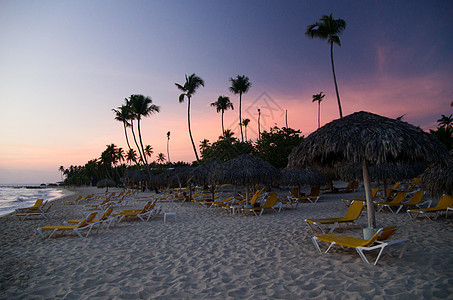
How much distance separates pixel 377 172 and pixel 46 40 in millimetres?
18496

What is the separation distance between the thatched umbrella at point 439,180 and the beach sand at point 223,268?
0.95 m

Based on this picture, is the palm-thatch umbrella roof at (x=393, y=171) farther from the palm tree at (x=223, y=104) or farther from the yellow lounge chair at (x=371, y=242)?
the palm tree at (x=223, y=104)

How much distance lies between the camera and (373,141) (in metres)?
4.51

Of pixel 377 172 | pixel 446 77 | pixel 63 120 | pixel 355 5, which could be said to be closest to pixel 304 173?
pixel 377 172

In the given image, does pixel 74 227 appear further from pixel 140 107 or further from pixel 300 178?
pixel 140 107

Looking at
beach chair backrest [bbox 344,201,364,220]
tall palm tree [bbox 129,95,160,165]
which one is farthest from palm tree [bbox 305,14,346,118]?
tall palm tree [bbox 129,95,160,165]

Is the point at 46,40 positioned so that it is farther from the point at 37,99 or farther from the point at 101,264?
the point at 101,264

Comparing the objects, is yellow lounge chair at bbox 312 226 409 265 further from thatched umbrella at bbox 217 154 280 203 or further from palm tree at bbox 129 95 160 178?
palm tree at bbox 129 95 160 178

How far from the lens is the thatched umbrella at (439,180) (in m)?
6.42

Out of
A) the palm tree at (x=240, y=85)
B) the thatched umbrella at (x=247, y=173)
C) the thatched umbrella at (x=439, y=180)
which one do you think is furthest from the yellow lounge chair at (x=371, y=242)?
the palm tree at (x=240, y=85)

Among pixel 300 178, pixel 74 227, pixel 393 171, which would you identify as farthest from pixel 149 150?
pixel 74 227

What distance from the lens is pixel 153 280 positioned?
139 inches

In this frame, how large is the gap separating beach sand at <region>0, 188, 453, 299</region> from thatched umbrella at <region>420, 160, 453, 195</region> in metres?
0.95

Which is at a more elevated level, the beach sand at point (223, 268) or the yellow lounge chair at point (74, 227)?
the yellow lounge chair at point (74, 227)
